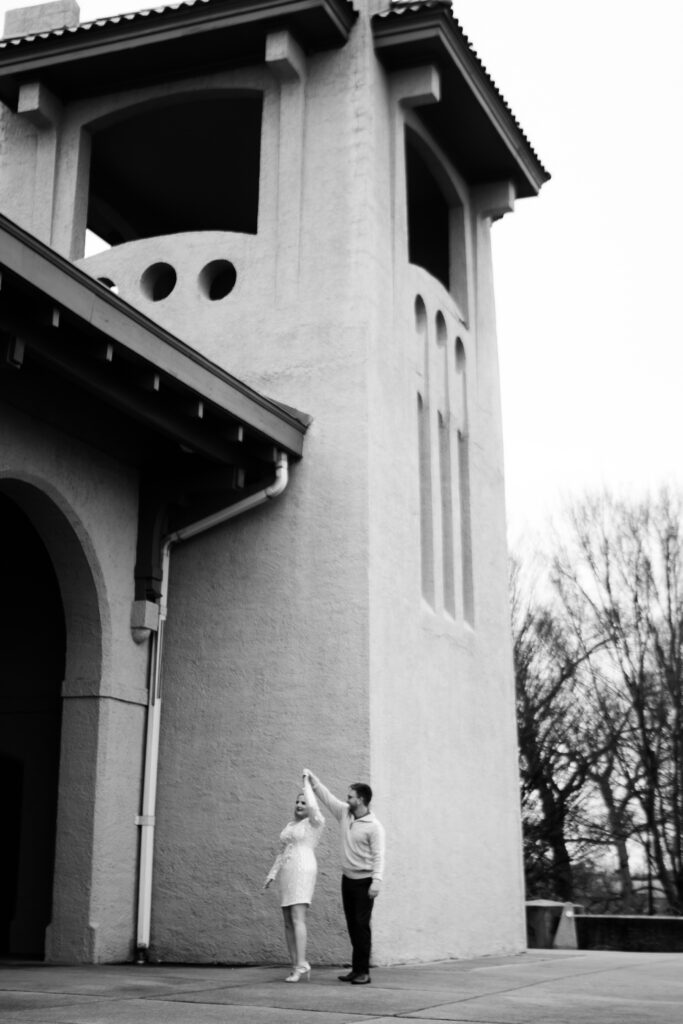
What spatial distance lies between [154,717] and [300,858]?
105 inches

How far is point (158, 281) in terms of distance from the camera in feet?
45.7

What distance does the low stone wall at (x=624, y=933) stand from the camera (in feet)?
67.7

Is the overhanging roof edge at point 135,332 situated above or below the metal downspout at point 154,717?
above

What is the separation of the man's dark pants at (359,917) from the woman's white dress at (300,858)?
0.30 metres

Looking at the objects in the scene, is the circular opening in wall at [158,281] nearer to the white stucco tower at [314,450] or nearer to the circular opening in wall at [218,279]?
the white stucco tower at [314,450]

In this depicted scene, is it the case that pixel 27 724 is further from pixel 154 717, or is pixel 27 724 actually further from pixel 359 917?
pixel 359 917

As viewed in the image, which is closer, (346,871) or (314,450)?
(346,871)

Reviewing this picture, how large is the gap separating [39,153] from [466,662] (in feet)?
25.7

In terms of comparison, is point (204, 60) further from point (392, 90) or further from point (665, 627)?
point (665, 627)

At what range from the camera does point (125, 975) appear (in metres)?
9.41

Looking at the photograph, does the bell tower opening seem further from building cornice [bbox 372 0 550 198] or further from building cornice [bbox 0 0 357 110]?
building cornice [bbox 372 0 550 198]

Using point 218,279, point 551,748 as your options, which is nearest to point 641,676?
point 551,748

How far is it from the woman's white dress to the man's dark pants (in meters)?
0.30

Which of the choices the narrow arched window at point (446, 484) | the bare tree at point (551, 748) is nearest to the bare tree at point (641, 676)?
the bare tree at point (551, 748)
